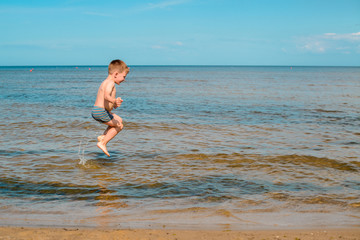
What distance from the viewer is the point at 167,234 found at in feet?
12.9

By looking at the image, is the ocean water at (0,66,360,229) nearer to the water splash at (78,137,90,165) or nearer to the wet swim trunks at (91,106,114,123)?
the water splash at (78,137,90,165)

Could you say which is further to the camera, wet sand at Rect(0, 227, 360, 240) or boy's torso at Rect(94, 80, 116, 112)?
boy's torso at Rect(94, 80, 116, 112)

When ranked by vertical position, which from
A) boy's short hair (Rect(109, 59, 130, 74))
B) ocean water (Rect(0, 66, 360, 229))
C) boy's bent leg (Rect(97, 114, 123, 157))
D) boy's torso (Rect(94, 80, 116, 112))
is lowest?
ocean water (Rect(0, 66, 360, 229))

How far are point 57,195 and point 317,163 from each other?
510cm

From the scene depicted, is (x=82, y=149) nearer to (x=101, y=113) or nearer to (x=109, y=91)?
(x=101, y=113)

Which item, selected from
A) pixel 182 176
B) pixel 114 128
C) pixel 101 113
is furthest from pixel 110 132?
pixel 182 176

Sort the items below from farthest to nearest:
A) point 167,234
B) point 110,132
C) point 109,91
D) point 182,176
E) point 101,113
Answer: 1. point 110,132
2. point 101,113
3. point 109,91
4. point 182,176
5. point 167,234

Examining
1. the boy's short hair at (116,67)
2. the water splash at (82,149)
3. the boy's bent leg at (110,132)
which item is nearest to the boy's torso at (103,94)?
the boy's short hair at (116,67)

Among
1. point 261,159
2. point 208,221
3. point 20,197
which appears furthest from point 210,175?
point 20,197

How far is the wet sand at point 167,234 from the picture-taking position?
3.83 metres

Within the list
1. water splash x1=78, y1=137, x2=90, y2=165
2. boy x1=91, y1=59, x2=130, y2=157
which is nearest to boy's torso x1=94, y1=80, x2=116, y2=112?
boy x1=91, y1=59, x2=130, y2=157

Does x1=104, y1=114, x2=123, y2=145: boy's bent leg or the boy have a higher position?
the boy

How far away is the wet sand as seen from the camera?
3.83 meters

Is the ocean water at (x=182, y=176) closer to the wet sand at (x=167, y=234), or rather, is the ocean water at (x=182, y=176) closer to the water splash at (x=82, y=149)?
the water splash at (x=82, y=149)
